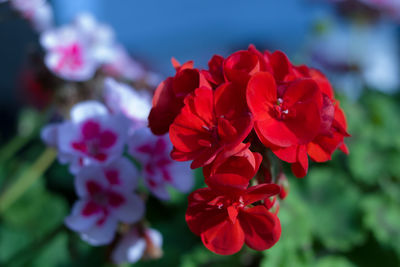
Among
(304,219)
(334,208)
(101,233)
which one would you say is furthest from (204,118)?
(334,208)

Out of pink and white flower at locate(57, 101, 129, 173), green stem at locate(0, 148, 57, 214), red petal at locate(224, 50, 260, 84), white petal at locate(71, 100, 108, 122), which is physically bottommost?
green stem at locate(0, 148, 57, 214)

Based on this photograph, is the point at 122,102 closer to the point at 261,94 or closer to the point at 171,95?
the point at 171,95

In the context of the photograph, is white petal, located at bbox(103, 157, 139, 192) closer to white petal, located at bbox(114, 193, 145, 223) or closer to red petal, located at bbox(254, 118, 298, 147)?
white petal, located at bbox(114, 193, 145, 223)

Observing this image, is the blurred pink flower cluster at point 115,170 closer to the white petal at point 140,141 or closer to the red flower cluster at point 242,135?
the white petal at point 140,141

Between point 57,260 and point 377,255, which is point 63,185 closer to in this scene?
point 57,260

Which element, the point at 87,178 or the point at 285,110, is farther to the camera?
the point at 87,178

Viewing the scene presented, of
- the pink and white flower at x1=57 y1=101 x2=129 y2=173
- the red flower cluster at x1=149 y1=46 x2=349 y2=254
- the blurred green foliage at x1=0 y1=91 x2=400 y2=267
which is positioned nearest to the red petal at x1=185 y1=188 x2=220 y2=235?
the red flower cluster at x1=149 y1=46 x2=349 y2=254
